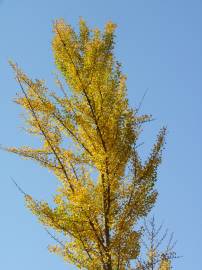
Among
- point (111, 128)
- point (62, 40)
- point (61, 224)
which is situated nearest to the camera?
point (61, 224)

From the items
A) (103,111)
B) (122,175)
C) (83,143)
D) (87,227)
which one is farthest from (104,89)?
(87,227)

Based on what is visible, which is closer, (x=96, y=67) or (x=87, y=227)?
(x=87, y=227)

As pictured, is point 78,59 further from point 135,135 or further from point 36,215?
point 36,215

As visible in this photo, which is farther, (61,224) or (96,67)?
(96,67)

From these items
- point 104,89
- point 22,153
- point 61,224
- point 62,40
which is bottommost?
point 61,224

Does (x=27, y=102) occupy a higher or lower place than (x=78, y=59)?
lower

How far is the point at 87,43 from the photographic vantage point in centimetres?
842

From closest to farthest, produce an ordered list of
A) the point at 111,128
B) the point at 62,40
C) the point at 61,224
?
the point at 61,224 < the point at 111,128 < the point at 62,40

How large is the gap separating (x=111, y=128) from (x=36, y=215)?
1766mm

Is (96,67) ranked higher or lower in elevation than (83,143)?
higher

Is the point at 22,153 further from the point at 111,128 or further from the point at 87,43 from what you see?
the point at 87,43

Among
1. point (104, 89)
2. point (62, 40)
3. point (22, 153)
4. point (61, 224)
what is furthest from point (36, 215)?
point (62, 40)

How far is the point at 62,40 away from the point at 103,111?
4.79 ft

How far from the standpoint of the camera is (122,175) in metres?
7.67
